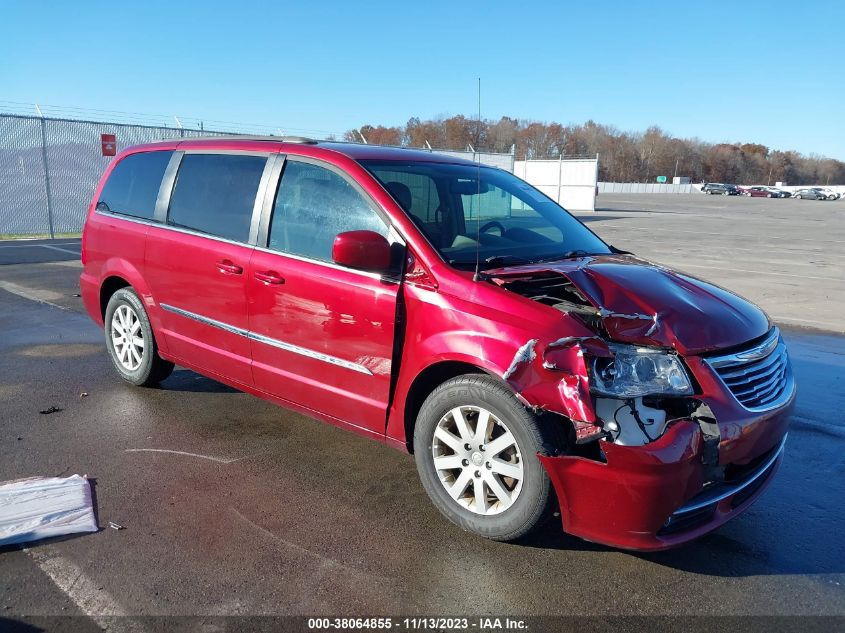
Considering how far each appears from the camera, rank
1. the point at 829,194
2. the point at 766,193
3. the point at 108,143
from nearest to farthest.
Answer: the point at 108,143
the point at 829,194
the point at 766,193

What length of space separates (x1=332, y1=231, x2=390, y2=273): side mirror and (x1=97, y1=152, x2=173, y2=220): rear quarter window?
233 centimetres

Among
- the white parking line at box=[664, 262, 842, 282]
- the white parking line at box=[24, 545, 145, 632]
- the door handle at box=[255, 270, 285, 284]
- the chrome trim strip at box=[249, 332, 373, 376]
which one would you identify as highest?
the door handle at box=[255, 270, 285, 284]

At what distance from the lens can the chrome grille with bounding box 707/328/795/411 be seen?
3.10 metres

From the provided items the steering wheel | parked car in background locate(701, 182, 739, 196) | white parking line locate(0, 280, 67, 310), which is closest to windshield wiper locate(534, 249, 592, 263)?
the steering wheel

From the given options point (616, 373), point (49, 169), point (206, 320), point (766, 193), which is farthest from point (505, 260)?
point (766, 193)

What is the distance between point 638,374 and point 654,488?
48 cm

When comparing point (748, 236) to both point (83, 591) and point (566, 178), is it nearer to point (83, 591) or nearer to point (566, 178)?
point (566, 178)

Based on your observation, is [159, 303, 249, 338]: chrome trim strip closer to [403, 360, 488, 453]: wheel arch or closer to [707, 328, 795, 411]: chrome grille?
[403, 360, 488, 453]: wheel arch

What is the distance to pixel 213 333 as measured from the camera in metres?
4.58

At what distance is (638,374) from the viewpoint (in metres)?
2.98

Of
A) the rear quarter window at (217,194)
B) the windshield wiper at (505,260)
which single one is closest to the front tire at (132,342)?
the rear quarter window at (217,194)

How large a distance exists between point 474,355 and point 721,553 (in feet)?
4.98

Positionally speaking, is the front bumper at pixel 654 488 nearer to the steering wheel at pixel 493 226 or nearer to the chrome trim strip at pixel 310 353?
the chrome trim strip at pixel 310 353

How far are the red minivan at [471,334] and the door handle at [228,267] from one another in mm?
13
